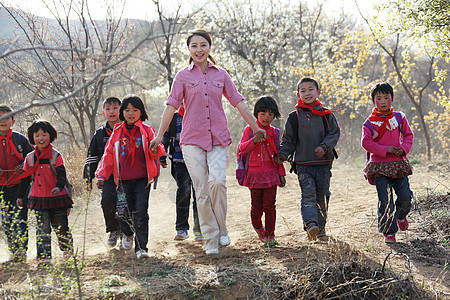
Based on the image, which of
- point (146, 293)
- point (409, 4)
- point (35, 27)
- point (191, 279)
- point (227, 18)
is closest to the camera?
point (146, 293)

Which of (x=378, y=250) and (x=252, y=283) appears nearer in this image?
(x=252, y=283)

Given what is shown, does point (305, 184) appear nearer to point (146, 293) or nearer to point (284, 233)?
point (284, 233)

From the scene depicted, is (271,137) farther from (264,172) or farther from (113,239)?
(113,239)

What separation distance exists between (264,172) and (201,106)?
953 mm

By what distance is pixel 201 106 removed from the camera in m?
4.09

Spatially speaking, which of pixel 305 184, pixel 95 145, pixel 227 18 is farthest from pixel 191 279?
pixel 227 18

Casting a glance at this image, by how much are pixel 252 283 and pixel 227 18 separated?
53.1 ft

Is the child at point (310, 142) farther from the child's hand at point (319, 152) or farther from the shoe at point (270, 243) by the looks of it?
the shoe at point (270, 243)

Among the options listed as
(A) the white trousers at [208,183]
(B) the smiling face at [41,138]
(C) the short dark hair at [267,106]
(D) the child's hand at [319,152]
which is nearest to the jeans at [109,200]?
(B) the smiling face at [41,138]

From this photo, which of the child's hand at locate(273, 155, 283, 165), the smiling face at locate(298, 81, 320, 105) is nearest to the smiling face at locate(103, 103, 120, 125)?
the child's hand at locate(273, 155, 283, 165)

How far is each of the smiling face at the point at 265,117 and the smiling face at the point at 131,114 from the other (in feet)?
4.22

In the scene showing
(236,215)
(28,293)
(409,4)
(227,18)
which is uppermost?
(227,18)

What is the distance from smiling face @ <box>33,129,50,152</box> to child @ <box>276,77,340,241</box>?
2466mm

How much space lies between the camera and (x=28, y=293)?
2918mm
